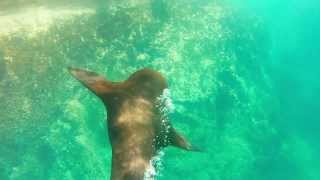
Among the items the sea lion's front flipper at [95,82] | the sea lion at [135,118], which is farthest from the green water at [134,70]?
the sea lion at [135,118]

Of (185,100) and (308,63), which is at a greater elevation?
(308,63)

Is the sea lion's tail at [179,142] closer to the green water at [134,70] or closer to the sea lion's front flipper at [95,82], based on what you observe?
the sea lion's front flipper at [95,82]

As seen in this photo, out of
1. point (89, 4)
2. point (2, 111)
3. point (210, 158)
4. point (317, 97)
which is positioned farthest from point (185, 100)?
point (317, 97)

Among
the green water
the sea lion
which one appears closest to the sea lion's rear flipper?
the sea lion

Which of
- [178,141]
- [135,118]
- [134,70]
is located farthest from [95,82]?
[134,70]

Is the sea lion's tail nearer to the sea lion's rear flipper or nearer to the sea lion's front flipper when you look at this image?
the sea lion's rear flipper

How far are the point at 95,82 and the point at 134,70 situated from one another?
16275mm

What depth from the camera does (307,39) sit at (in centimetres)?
3759

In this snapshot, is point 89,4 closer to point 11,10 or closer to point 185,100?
point 11,10

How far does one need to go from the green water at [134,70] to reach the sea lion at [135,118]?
Answer: 15078 mm

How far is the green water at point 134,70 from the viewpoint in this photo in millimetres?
20453

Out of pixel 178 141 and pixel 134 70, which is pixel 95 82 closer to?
pixel 178 141

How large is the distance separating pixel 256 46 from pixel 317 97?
10.0 m

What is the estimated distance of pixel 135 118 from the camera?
507 cm
